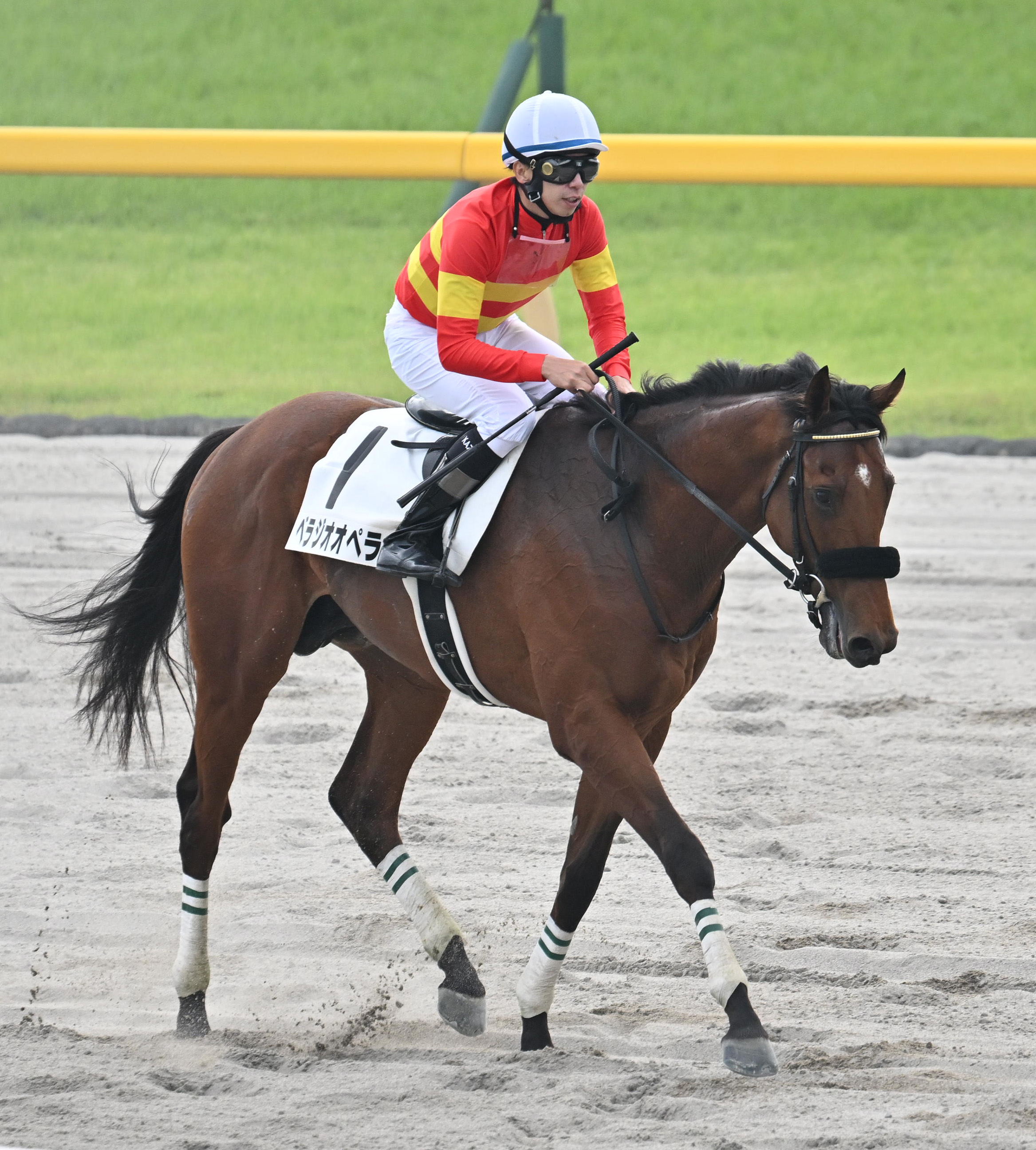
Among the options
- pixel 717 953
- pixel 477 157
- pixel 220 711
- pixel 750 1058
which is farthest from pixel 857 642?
pixel 477 157

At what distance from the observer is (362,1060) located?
148 inches

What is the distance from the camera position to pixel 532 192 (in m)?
3.86

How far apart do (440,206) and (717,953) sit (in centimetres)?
1579

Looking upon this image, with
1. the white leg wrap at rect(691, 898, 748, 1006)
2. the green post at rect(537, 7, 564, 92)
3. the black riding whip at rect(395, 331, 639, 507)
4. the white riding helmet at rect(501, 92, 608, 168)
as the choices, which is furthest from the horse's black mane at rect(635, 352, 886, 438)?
the green post at rect(537, 7, 564, 92)

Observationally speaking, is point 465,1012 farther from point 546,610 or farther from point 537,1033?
point 546,610

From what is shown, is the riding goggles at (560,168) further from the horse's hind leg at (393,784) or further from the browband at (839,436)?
the horse's hind leg at (393,784)

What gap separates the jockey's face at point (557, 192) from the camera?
3.85 meters

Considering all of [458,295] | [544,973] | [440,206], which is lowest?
[544,973]

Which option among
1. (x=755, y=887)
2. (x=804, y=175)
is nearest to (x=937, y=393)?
(x=804, y=175)

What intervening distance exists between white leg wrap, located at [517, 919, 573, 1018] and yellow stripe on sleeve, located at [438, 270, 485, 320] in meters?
1.49

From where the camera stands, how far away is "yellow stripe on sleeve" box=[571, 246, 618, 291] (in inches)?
166

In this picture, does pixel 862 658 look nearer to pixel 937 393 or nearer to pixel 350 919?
pixel 350 919

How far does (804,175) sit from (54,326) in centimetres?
754

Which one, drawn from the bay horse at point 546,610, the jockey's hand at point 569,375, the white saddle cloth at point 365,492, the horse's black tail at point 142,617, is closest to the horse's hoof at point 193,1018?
the bay horse at point 546,610
